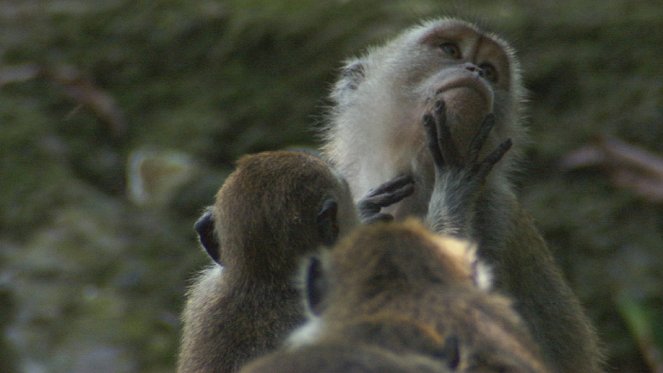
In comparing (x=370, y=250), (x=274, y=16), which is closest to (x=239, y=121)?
(x=274, y=16)

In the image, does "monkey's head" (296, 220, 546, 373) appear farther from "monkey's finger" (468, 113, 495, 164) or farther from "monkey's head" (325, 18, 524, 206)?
"monkey's head" (325, 18, 524, 206)

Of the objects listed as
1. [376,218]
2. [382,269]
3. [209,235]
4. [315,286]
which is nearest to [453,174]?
[376,218]

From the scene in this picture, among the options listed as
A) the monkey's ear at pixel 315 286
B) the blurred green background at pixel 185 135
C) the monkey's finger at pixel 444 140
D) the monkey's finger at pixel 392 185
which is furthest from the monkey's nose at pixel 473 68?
the monkey's ear at pixel 315 286

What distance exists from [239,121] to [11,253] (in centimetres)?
194

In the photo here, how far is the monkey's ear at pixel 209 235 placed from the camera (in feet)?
15.0

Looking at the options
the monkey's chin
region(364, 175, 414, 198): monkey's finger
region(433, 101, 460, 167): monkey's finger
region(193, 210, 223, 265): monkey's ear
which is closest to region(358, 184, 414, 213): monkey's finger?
region(364, 175, 414, 198): monkey's finger

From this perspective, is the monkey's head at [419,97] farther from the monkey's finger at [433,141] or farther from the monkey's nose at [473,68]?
the monkey's finger at [433,141]

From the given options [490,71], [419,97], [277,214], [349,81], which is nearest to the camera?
[277,214]

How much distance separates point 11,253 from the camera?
7.98 metres

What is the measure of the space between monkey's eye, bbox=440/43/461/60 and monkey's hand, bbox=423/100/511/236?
613 mm

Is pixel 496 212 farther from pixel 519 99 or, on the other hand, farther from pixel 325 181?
pixel 325 181

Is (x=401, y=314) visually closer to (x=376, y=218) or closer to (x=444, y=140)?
(x=376, y=218)

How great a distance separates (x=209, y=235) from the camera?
459cm

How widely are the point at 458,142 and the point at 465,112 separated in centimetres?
12
